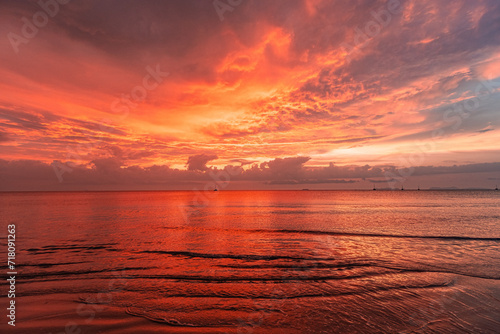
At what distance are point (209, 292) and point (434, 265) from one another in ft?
50.4

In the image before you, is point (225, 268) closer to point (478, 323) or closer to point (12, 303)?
point (12, 303)

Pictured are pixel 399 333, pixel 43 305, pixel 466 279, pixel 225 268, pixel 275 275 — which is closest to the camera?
pixel 399 333

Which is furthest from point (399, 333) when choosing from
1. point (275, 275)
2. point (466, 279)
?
point (466, 279)

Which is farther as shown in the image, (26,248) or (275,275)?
(26,248)

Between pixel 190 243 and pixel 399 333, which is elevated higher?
pixel 399 333

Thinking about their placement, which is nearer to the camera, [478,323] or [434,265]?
[478,323]

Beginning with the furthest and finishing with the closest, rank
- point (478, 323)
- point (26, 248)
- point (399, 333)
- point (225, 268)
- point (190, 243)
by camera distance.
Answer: point (190, 243)
point (26, 248)
point (225, 268)
point (478, 323)
point (399, 333)

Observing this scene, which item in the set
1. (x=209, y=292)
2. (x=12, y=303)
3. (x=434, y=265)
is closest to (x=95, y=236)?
(x=12, y=303)

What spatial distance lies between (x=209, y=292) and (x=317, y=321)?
5.43 metres

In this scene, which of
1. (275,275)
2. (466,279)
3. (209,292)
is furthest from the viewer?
(275,275)

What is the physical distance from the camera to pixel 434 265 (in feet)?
55.8

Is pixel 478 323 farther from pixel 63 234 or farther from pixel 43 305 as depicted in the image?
pixel 63 234

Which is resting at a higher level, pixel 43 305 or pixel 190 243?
pixel 43 305

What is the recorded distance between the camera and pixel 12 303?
1110cm
